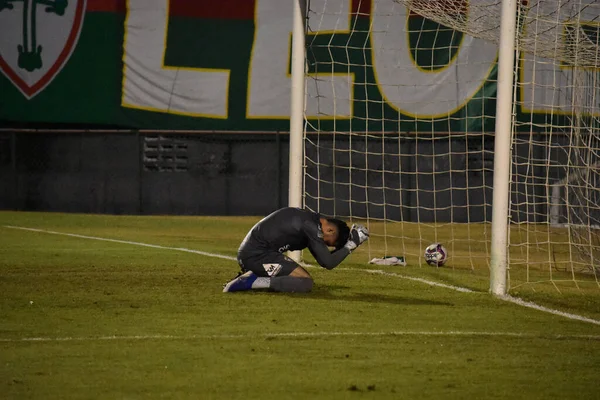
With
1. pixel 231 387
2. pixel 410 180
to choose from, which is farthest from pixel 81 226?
pixel 231 387

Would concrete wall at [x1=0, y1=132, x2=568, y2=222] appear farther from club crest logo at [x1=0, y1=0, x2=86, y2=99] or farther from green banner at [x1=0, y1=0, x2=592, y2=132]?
club crest logo at [x1=0, y1=0, x2=86, y2=99]

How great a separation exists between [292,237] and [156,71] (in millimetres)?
10872

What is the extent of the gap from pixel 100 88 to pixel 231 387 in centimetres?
1427

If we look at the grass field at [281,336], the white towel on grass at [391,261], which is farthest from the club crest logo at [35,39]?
the white towel on grass at [391,261]

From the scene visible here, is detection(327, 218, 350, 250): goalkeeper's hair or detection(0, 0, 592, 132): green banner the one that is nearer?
detection(327, 218, 350, 250): goalkeeper's hair

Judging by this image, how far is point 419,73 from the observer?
17656 millimetres

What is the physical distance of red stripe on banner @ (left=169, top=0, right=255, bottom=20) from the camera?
725 inches

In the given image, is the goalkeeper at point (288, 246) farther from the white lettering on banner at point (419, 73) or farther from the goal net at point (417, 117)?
the white lettering on banner at point (419, 73)

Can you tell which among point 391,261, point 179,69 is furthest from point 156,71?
point 391,261

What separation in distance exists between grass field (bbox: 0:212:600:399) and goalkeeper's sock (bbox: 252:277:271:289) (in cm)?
14

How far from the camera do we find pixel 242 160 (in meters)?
19.2

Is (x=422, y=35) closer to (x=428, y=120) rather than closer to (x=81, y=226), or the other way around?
(x=428, y=120)

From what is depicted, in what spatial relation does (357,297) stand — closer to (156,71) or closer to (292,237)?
(292,237)

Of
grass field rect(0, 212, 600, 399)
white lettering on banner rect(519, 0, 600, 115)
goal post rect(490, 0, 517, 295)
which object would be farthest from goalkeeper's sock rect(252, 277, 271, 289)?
white lettering on banner rect(519, 0, 600, 115)
